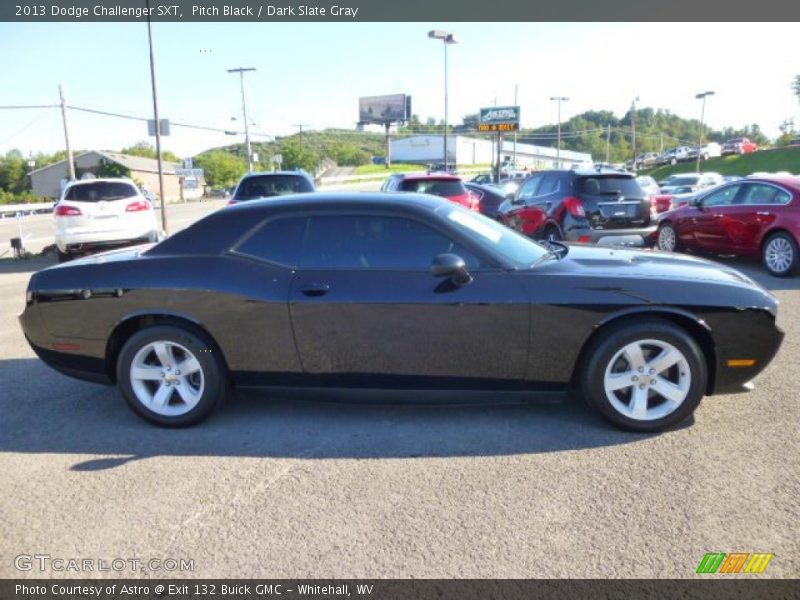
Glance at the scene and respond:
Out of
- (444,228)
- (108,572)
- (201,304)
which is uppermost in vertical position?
(444,228)

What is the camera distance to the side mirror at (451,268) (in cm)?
359

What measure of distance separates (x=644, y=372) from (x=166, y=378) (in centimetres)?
307

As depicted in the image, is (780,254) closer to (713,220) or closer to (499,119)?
(713,220)

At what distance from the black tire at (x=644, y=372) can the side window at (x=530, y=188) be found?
7.24 m

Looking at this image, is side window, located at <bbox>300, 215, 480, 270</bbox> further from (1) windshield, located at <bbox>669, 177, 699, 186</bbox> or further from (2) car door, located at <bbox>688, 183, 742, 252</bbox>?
(1) windshield, located at <bbox>669, 177, 699, 186</bbox>

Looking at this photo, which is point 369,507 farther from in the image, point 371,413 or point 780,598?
point 780,598

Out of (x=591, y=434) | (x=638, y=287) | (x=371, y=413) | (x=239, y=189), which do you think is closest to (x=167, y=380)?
(x=371, y=413)

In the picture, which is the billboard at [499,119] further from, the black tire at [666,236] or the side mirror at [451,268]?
the side mirror at [451,268]

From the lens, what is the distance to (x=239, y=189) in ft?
37.6

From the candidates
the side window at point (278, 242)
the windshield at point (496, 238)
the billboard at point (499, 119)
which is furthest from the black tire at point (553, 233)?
the billboard at point (499, 119)

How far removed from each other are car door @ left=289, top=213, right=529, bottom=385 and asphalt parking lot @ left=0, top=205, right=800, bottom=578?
1.43 feet

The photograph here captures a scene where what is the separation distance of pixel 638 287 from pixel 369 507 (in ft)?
6.76

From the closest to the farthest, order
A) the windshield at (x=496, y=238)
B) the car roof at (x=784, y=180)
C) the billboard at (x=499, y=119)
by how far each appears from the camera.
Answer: the windshield at (x=496, y=238) → the car roof at (x=784, y=180) → the billboard at (x=499, y=119)

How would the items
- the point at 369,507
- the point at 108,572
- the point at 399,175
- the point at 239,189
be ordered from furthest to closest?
the point at 399,175
the point at 239,189
the point at 369,507
the point at 108,572
